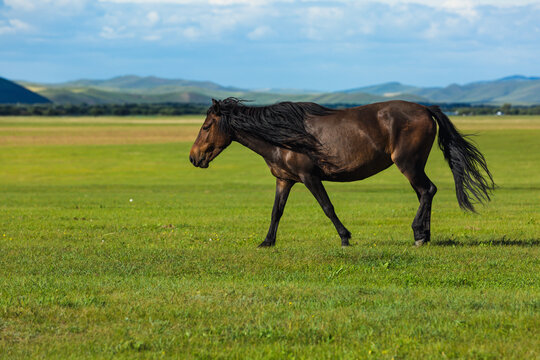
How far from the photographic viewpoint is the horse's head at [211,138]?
13906 millimetres

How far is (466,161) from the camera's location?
14164mm

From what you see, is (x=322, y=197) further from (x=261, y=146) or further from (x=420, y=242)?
(x=420, y=242)

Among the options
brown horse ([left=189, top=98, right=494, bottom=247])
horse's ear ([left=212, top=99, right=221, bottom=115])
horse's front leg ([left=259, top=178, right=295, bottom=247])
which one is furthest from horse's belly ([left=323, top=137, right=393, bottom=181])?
horse's ear ([left=212, top=99, right=221, bottom=115])

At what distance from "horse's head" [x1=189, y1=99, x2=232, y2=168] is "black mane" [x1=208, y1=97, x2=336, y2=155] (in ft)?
0.23

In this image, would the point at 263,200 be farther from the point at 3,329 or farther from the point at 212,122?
the point at 3,329

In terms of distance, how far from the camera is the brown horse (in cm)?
1337

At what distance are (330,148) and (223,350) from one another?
22.3 feet

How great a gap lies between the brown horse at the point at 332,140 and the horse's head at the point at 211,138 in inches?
0.8

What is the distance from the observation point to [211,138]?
14.0m

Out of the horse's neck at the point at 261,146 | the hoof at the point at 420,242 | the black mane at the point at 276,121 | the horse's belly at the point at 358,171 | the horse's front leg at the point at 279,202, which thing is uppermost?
the black mane at the point at 276,121

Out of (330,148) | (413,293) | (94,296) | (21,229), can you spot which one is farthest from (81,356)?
(21,229)

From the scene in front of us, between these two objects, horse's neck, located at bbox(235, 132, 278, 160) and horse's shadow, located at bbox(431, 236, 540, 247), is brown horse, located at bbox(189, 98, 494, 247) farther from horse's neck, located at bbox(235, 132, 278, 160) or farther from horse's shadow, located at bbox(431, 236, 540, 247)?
horse's shadow, located at bbox(431, 236, 540, 247)

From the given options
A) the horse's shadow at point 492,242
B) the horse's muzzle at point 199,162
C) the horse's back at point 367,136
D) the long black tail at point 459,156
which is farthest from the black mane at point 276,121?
the horse's shadow at point 492,242

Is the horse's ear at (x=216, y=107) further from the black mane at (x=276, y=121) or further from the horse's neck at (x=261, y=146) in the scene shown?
the horse's neck at (x=261, y=146)
